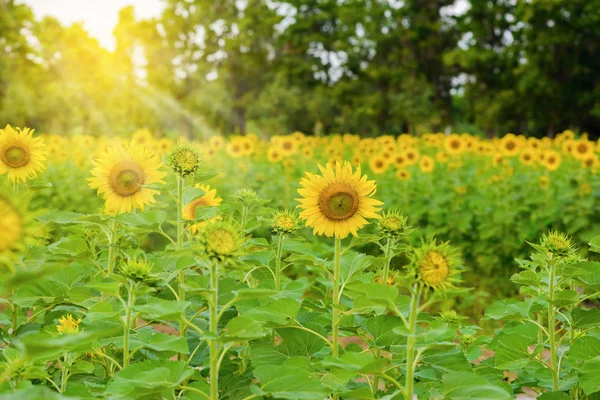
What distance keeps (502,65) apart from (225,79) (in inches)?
534

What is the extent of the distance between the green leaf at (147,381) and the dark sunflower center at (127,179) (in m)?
0.82

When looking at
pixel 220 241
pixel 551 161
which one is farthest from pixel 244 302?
pixel 551 161

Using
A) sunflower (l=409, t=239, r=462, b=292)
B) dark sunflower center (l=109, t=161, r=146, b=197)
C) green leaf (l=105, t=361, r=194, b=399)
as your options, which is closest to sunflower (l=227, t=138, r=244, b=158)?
dark sunflower center (l=109, t=161, r=146, b=197)

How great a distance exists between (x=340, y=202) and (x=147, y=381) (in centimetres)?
85

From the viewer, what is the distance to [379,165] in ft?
26.9

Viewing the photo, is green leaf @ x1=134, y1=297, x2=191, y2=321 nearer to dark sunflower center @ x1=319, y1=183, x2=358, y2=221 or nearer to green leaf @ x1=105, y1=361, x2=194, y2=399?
green leaf @ x1=105, y1=361, x2=194, y2=399

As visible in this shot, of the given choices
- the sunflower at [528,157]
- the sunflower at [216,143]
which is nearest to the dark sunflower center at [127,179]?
the sunflower at [528,157]

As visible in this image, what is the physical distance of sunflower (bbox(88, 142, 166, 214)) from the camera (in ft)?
6.84

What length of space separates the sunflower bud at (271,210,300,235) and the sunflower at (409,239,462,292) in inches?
25.2

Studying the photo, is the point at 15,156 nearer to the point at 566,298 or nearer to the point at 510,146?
the point at 566,298

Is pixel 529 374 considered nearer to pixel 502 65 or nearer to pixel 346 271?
pixel 346 271

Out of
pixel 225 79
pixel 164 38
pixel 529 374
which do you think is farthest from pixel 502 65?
pixel 529 374

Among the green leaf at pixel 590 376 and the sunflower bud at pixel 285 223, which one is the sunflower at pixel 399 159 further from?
the green leaf at pixel 590 376

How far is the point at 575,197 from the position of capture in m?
6.22
